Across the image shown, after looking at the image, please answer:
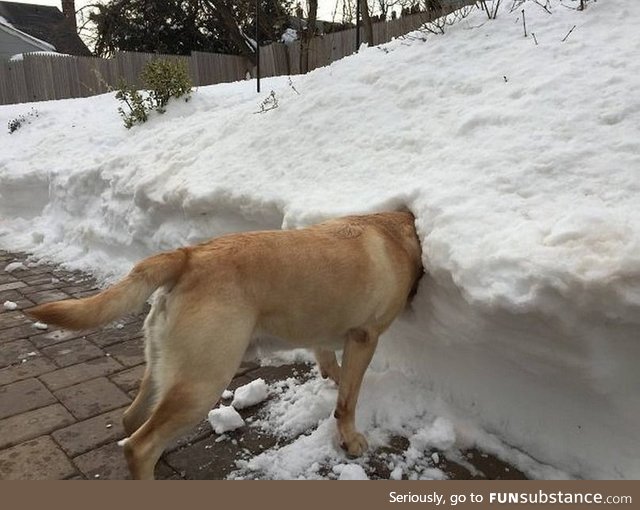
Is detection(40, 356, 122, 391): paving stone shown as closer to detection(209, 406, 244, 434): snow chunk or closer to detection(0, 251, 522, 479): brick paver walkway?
detection(0, 251, 522, 479): brick paver walkway

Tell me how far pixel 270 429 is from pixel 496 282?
55.4 inches

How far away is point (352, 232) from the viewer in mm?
2785

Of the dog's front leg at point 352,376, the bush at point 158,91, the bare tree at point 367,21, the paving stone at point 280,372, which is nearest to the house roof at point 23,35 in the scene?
the bush at point 158,91

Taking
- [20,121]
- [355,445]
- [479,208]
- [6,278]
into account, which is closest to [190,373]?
[355,445]

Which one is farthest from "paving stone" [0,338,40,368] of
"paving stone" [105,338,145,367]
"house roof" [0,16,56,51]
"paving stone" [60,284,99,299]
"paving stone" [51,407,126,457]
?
"house roof" [0,16,56,51]

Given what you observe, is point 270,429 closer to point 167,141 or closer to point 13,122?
point 167,141

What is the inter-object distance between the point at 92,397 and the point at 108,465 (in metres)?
0.75

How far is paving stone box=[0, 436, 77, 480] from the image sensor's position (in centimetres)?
263

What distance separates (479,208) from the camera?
9.44 feet

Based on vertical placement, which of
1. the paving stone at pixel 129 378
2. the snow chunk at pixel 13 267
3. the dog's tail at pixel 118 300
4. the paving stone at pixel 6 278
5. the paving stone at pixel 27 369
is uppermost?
the dog's tail at pixel 118 300

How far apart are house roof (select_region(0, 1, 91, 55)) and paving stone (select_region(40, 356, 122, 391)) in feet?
87.1

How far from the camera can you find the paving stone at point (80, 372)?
353cm

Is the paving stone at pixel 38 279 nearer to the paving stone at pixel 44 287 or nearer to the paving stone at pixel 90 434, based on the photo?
the paving stone at pixel 44 287

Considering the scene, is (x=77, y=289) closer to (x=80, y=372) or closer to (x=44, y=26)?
(x=80, y=372)
